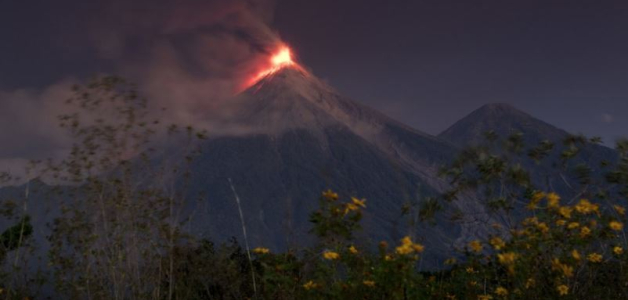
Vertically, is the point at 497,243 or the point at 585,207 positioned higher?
the point at 585,207

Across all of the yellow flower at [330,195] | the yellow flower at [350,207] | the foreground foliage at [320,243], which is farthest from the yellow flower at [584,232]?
the yellow flower at [330,195]

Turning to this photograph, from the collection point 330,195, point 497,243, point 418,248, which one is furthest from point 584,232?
point 330,195

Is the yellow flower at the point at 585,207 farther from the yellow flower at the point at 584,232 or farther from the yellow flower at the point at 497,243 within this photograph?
the yellow flower at the point at 497,243

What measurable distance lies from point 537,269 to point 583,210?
2.29ft

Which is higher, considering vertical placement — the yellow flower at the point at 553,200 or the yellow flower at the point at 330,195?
the yellow flower at the point at 330,195

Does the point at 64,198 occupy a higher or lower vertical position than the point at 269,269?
higher

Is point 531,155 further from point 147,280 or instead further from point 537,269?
point 147,280

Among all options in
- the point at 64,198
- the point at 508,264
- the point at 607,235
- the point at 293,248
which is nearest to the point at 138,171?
the point at 64,198

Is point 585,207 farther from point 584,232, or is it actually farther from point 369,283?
point 369,283

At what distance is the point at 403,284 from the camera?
170 inches

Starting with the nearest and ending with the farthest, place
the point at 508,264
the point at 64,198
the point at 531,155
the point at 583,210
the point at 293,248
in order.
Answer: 1. the point at 508,264
2. the point at 583,210
3. the point at 293,248
4. the point at 64,198
5. the point at 531,155

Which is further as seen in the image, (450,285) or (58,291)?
(58,291)

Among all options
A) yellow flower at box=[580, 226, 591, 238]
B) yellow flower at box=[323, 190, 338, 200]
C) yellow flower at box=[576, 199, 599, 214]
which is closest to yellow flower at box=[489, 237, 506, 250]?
yellow flower at box=[580, 226, 591, 238]

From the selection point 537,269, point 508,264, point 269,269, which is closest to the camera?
point 508,264
